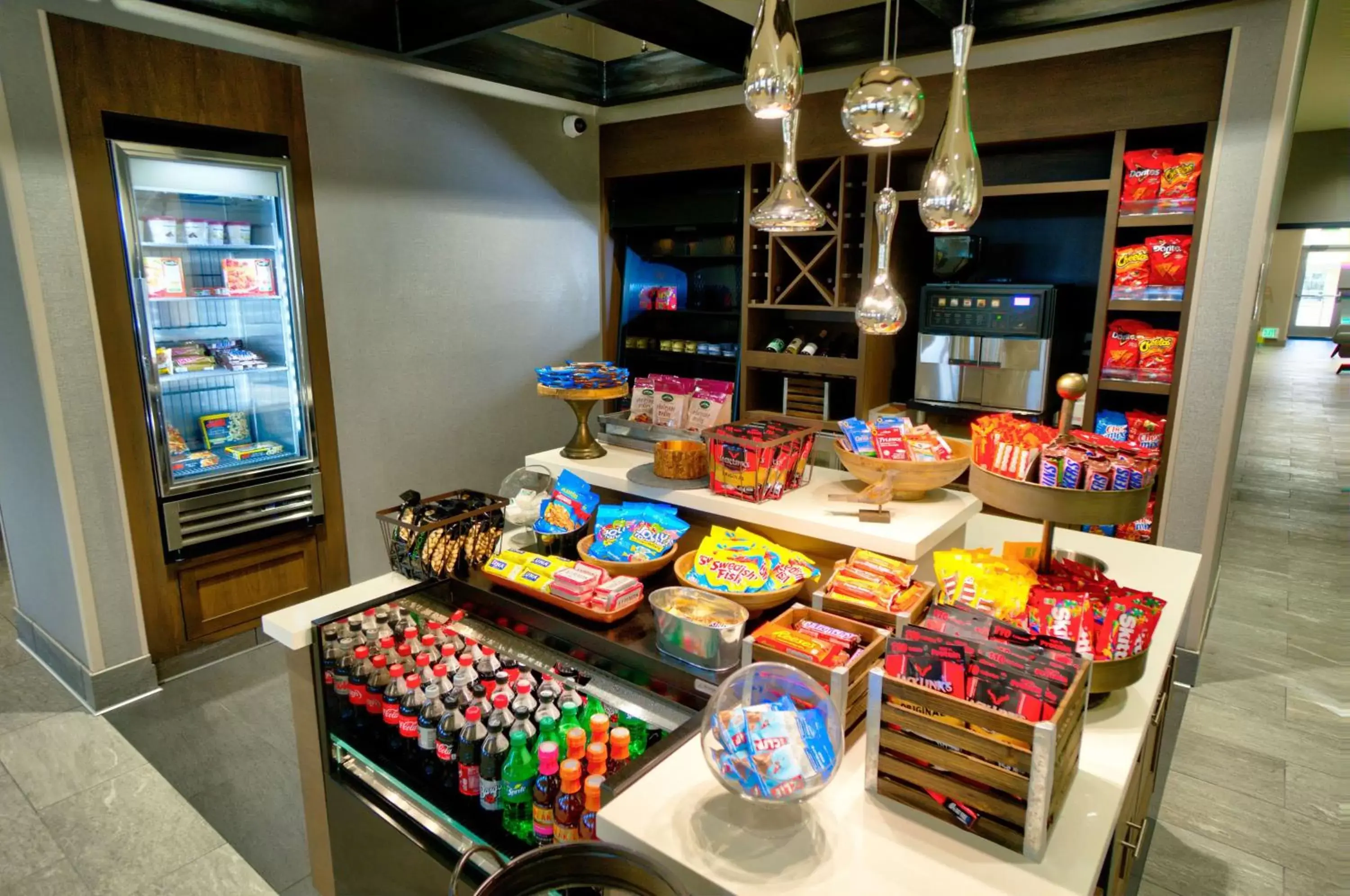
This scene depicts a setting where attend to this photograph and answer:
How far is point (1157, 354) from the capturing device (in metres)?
3.13

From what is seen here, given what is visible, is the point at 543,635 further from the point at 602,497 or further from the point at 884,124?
the point at 884,124

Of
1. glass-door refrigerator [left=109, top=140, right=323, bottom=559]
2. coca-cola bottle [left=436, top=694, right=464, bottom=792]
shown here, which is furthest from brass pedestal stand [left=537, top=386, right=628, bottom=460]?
glass-door refrigerator [left=109, top=140, right=323, bottom=559]

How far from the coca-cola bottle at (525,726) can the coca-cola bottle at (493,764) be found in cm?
3

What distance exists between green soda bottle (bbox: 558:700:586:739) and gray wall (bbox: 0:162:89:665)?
8.04ft

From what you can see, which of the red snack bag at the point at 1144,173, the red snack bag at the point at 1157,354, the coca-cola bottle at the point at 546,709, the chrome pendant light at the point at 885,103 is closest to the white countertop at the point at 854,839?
the coca-cola bottle at the point at 546,709

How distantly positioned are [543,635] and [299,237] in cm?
254

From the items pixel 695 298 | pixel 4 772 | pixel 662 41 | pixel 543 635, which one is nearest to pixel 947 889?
pixel 543 635

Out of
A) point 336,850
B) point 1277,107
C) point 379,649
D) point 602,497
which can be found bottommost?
point 336,850

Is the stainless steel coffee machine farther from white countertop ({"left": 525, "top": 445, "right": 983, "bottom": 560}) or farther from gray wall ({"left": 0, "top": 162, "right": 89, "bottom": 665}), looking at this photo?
gray wall ({"left": 0, "top": 162, "right": 89, "bottom": 665})

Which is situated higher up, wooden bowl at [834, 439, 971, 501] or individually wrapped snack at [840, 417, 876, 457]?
individually wrapped snack at [840, 417, 876, 457]

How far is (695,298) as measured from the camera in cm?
496

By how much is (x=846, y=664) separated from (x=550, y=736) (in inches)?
24.4

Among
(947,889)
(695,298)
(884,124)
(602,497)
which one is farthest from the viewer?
(695,298)

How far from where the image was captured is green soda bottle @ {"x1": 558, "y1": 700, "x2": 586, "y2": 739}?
1.52 meters
